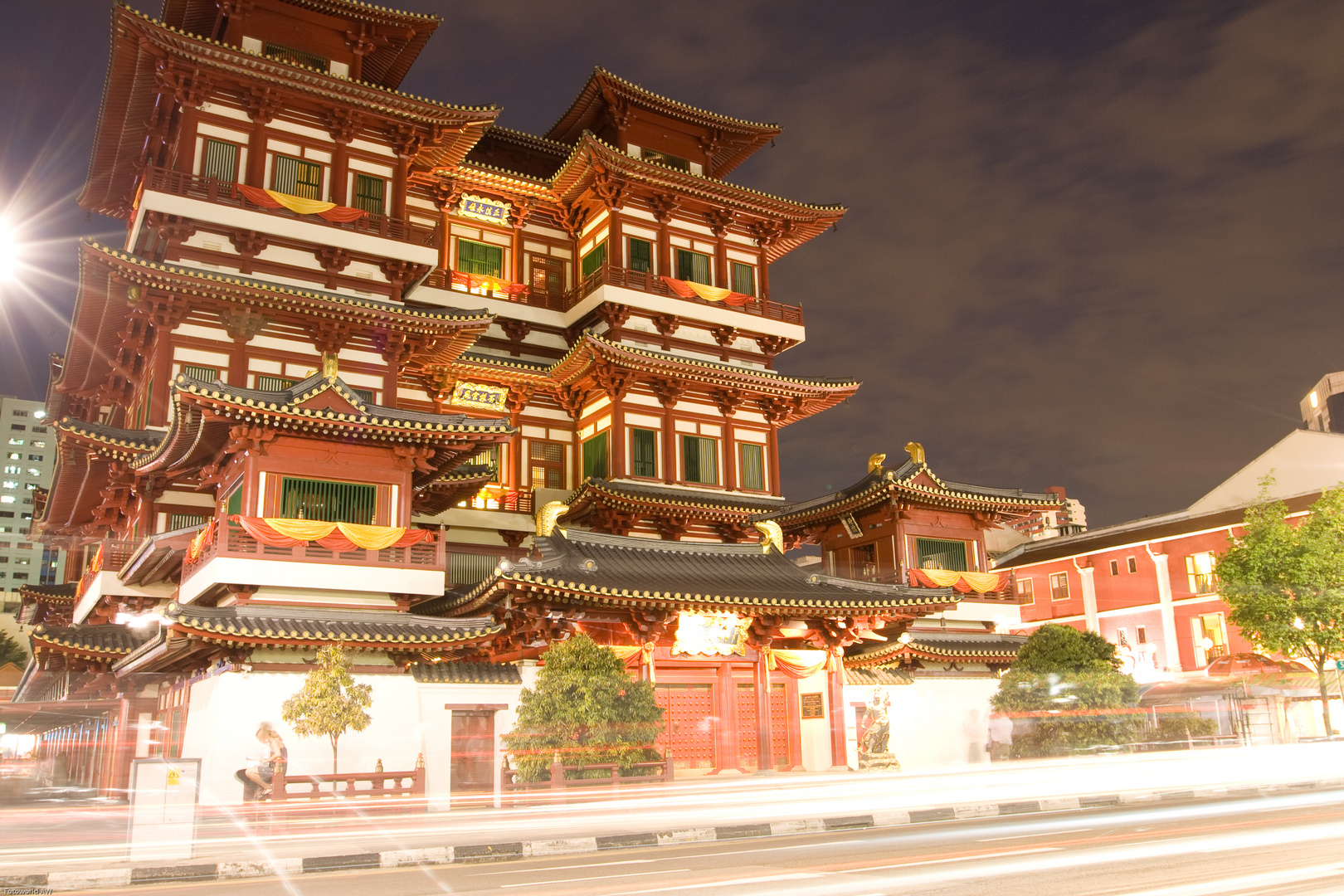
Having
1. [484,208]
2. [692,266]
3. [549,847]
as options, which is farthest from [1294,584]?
[484,208]

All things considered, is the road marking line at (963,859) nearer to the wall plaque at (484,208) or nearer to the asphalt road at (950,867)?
the asphalt road at (950,867)

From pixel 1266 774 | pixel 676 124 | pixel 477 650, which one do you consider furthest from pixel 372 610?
pixel 676 124

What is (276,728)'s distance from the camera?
75.4 feet

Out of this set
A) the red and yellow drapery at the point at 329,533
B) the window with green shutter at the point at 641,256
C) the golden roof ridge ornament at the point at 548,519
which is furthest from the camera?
the window with green shutter at the point at 641,256

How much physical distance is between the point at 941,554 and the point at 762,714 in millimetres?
13071

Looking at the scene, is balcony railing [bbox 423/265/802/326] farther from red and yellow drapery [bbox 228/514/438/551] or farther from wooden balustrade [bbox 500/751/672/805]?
wooden balustrade [bbox 500/751/672/805]

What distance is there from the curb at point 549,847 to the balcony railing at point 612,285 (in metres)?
23.8

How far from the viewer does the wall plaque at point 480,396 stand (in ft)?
121

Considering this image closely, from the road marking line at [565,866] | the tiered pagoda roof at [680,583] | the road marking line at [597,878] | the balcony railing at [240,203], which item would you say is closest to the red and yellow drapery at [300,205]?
the balcony railing at [240,203]

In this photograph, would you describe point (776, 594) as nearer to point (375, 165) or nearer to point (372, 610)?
point (372, 610)

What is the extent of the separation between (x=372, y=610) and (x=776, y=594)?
1057cm

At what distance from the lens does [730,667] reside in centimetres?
2884

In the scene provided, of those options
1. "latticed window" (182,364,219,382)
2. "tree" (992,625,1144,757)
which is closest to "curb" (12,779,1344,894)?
"tree" (992,625,1144,757)

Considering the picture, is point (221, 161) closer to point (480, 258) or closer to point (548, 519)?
point (480, 258)
